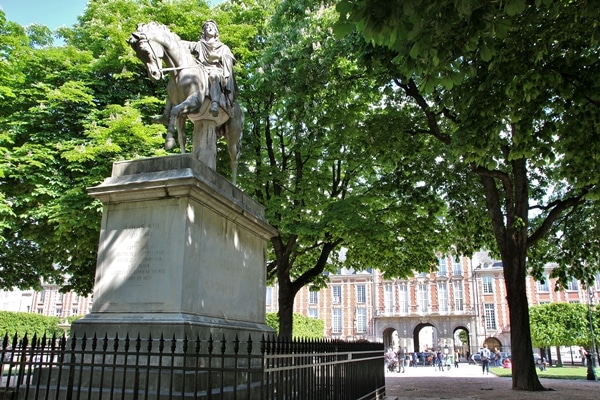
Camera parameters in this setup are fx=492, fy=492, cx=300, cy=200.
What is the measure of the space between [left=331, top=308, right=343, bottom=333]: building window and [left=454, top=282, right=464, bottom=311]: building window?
15.8 metres

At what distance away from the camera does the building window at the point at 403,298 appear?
66562mm

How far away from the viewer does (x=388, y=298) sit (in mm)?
67750

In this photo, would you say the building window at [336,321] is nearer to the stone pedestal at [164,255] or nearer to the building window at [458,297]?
the building window at [458,297]

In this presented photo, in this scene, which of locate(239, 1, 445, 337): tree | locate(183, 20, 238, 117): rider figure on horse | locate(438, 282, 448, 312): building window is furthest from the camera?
locate(438, 282, 448, 312): building window

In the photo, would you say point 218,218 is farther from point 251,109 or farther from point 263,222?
point 251,109

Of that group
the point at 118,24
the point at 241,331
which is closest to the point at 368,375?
the point at 241,331

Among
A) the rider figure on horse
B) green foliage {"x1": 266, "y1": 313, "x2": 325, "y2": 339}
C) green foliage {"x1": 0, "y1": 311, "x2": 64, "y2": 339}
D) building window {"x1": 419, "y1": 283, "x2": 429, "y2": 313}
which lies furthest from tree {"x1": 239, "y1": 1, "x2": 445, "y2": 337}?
building window {"x1": 419, "y1": 283, "x2": 429, "y2": 313}

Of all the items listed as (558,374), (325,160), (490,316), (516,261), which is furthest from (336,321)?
(516,261)

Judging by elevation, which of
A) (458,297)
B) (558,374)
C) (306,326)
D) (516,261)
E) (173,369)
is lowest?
(558,374)

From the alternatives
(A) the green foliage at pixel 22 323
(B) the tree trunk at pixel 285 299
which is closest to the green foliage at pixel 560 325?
(B) the tree trunk at pixel 285 299

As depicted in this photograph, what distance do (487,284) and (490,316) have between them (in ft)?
13.6

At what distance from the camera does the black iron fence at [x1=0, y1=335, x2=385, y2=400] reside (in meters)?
4.52

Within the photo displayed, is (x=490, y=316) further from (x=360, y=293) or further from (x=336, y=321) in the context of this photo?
(x=336, y=321)

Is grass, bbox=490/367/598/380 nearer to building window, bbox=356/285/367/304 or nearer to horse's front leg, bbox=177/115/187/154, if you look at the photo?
horse's front leg, bbox=177/115/187/154
